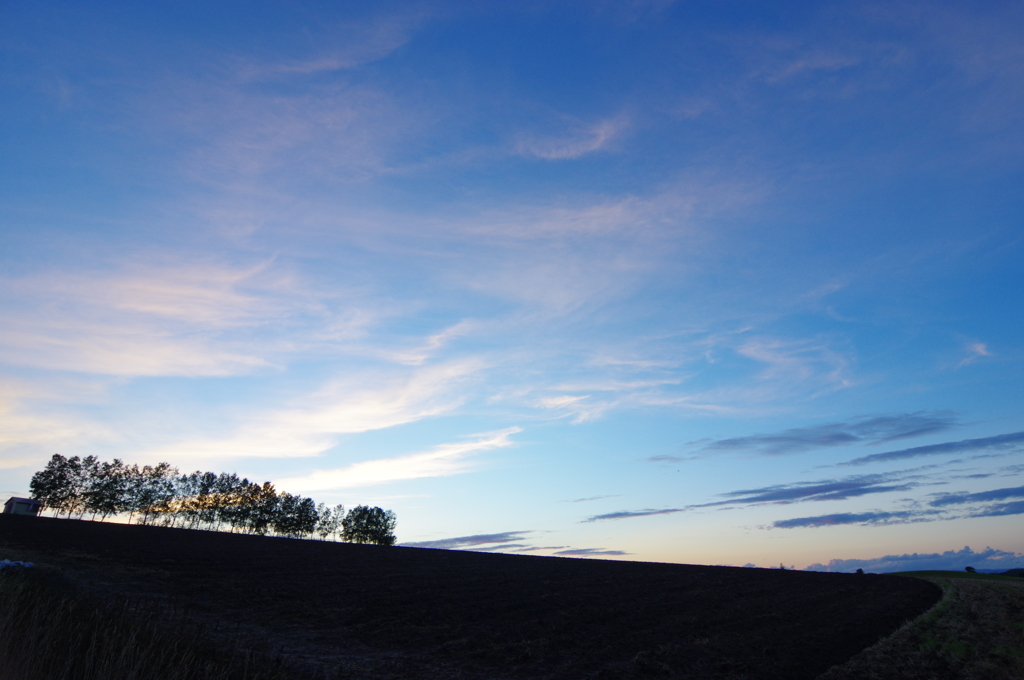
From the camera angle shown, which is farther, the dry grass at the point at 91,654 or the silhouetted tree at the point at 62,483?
the silhouetted tree at the point at 62,483

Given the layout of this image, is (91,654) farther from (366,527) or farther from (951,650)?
(366,527)

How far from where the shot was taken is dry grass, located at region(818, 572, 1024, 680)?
56.5ft

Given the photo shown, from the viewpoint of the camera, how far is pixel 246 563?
47875 mm

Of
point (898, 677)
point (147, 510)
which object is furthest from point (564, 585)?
point (147, 510)

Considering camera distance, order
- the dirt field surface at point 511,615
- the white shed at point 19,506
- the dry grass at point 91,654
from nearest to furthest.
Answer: the dry grass at point 91,654 < the dirt field surface at point 511,615 < the white shed at point 19,506

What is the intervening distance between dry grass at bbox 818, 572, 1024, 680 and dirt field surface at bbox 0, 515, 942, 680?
0.92 m

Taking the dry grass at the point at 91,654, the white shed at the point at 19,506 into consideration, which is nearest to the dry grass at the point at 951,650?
the dry grass at the point at 91,654

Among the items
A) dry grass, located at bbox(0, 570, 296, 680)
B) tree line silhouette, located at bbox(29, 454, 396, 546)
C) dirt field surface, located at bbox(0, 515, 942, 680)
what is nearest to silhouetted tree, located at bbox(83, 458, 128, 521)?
tree line silhouette, located at bbox(29, 454, 396, 546)

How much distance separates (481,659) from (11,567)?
20.4 m

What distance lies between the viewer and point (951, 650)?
803 inches

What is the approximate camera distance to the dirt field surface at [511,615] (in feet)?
57.1

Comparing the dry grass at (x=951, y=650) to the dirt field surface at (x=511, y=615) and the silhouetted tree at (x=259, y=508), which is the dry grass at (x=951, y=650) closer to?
the dirt field surface at (x=511, y=615)

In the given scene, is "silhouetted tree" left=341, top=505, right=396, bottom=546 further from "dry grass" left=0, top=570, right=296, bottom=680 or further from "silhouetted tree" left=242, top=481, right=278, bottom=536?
"dry grass" left=0, top=570, right=296, bottom=680

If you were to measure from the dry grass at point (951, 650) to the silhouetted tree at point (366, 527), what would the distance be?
159203 millimetres
